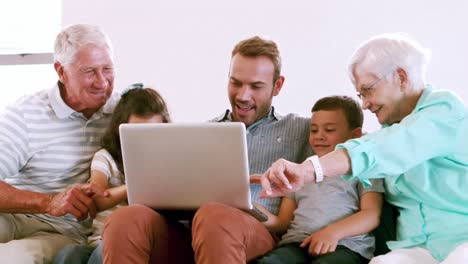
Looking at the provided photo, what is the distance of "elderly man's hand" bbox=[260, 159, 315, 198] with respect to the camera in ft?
4.68

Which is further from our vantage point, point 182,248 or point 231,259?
point 182,248

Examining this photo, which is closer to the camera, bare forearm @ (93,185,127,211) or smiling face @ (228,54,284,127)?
bare forearm @ (93,185,127,211)

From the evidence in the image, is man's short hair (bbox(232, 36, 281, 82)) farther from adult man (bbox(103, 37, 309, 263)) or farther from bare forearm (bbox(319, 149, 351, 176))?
bare forearm (bbox(319, 149, 351, 176))

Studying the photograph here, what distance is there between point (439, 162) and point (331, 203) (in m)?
0.32

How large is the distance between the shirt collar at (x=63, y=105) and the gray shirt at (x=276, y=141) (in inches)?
19.0

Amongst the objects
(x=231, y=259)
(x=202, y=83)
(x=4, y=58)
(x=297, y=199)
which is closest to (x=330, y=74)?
(x=202, y=83)

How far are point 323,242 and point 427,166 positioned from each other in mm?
336

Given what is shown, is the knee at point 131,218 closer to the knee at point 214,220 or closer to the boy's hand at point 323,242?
the knee at point 214,220

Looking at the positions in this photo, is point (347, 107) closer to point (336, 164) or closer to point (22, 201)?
point (336, 164)

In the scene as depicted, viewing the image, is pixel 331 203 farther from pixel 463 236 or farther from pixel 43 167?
pixel 43 167

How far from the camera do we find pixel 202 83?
302 centimetres

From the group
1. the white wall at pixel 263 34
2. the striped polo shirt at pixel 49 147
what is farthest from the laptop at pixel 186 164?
the white wall at pixel 263 34

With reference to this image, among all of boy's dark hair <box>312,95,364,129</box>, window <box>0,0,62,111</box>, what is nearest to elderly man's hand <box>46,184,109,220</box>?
boy's dark hair <box>312,95,364,129</box>

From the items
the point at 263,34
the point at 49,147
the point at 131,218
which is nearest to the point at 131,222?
the point at 131,218
